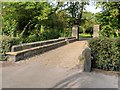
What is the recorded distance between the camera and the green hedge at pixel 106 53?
827cm

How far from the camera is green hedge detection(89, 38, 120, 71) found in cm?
827

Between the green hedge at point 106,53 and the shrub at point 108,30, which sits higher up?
the shrub at point 108,30

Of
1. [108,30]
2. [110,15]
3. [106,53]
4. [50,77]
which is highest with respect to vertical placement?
[110,15]

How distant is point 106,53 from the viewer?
8.42 m

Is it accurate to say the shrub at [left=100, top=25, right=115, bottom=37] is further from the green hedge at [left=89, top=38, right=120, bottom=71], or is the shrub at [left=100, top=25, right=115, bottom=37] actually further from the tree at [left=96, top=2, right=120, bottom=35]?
the green hedge at [left=89, top=38, right=120, bottom=71]

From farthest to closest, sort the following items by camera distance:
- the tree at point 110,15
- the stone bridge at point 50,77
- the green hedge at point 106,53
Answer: the tree at point 110,15, the green hedge at point 106,53, the stone bridge at point 50,77

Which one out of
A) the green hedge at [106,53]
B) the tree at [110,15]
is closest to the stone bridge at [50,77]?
the green hedge at [106,53]

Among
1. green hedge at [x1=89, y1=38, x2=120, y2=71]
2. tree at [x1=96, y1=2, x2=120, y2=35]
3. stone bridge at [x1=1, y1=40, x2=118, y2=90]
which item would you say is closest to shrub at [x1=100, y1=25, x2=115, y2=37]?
tree at [x1=96, y1=2, x2=120, y2=35]

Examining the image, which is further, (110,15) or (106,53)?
(110,15)

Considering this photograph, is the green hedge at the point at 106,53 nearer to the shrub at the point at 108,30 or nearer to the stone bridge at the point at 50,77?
the stone bridge at the point at 50,77

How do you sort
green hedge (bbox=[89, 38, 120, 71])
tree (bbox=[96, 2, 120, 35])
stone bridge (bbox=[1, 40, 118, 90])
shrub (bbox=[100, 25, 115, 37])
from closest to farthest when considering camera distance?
stone bridge (bbox=[1, 40, 118, 90])
green hedge (bbox=[89, 38, 120, 71])
tree (bbox=[96, 2, 120, 35])
shrub (bbox=[100, 25, 115, 37])

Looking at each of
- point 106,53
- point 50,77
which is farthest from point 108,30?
point 50,77

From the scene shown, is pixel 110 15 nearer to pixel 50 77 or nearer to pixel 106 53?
pixel 106 53

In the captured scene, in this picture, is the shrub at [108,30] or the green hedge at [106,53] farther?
the shrub at [108,30]
